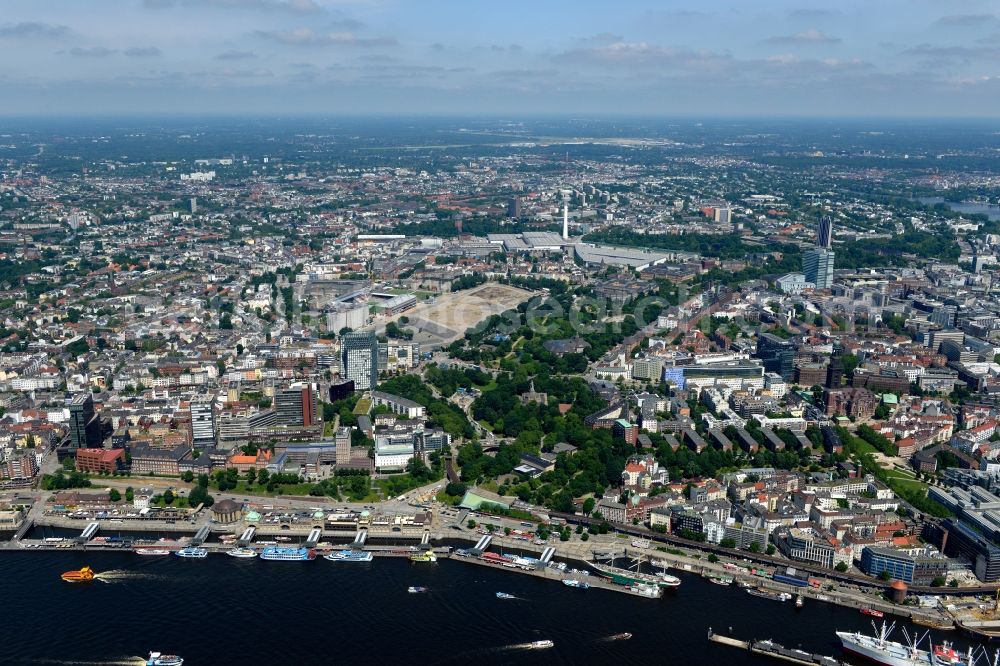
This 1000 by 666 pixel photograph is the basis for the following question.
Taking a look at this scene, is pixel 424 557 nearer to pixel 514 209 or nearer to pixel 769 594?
pixel 769 594

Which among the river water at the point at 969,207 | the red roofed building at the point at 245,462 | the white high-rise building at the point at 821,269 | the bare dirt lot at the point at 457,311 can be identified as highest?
the river water at the point at 969,207

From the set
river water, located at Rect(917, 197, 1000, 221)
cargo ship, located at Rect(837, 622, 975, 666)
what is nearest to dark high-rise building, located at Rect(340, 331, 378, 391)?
cargo ship, located at Rect(837, 622, 975, 666)

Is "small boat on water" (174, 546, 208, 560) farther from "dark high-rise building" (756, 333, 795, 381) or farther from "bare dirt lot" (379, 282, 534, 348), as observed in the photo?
"dark high-rise building" (756, 333, 795, 381)

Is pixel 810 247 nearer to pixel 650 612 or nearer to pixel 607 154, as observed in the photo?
pixel 650 612

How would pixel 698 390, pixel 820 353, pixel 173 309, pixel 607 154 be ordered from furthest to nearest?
pixel 607 154 < pixel 173 309 < pixel 820 353 < pixel 698 390

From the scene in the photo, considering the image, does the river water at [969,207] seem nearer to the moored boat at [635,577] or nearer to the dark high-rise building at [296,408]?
the dark high-rise building at [296,408]

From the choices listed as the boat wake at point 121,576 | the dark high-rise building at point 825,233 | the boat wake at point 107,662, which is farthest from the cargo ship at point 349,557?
the dark high-rise building at point 825,233

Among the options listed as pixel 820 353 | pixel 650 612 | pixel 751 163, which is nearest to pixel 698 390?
pixel 820 353
